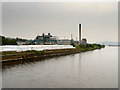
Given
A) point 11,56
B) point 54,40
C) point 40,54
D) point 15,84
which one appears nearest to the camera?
point 15,84

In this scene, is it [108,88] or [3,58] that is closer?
[108,88]

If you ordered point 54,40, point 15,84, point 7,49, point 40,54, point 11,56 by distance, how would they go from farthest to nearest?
1. point 54,40
2. point 40,54
3. point 7,49
4. point 11,56
5. point 15,84

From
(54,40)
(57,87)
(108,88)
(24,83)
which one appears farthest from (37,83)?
(54,40)

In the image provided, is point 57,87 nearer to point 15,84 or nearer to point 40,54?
point 15,84

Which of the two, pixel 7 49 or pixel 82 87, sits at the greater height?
pixel 7 49

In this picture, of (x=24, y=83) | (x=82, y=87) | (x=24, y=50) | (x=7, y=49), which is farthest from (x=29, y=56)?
(x=82, y=87)

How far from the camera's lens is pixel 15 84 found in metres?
6.88

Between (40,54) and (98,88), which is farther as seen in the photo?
(40,54)

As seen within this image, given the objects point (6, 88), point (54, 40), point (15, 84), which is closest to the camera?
point (6, 88)

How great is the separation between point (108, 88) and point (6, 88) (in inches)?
174

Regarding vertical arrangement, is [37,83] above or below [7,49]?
below

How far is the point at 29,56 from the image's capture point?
16766 millimetres

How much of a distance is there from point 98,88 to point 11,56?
32.6 feet

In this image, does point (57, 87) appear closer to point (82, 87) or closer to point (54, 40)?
point (82, 87)
